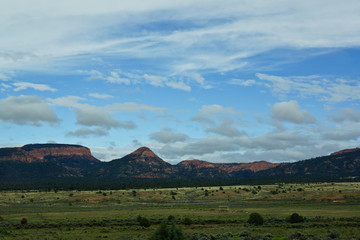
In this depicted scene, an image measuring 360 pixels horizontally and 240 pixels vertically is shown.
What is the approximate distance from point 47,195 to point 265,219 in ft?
242

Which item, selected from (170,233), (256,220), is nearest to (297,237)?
(256,220)

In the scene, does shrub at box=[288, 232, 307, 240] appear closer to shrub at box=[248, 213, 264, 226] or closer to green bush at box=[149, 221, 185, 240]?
shrub at box=[248, 213, 264, 226]

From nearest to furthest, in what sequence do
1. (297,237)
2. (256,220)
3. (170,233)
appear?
(170,233) → (297,237) → (256,220)

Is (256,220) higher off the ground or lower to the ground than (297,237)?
higher

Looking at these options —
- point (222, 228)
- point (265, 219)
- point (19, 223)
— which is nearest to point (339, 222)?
point (265, 219)

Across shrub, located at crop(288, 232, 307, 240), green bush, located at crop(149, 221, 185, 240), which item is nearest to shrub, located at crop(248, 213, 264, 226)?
shrub, located at crop(288, 232, 307, 240)

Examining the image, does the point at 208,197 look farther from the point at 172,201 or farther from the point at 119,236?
the point at 119,236

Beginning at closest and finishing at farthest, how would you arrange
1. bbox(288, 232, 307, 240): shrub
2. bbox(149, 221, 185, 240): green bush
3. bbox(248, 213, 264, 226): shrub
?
1. bbox(149, 221, 185, 240): green bush
2. bbox(288, 232, 307, 240): shrub
3. bbox(248, 213, 264, 226): shrub

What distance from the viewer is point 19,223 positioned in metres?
53.2

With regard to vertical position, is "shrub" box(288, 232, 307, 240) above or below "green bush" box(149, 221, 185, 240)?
below

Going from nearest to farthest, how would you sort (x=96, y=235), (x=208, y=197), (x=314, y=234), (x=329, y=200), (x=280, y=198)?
1. (x=314, y=234)
2. (x=96, y=235)
3. (x=329, y=200)
4. (x=280, y=198)
5. (x=208, y=197)

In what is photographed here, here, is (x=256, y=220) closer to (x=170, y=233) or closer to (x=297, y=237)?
(x=297, y=237)

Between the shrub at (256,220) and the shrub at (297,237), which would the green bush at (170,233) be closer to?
the shrub at (297,237)

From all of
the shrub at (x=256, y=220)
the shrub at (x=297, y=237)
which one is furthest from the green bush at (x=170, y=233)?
the shrub at (x=256, y=220)
